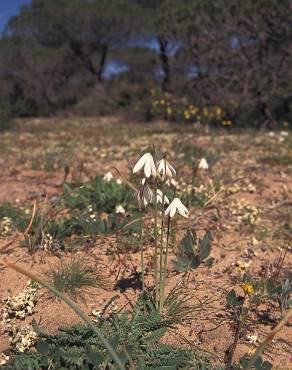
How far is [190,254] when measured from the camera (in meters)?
2.61

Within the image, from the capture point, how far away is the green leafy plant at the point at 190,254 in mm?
2562

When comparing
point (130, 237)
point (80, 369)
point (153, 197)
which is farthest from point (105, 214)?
point (80, 369)

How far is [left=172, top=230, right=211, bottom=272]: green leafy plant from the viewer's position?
2562 mm

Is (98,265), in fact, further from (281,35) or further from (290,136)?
(281,35)

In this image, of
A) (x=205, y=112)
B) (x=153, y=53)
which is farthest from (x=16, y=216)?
(x=153, y=53)

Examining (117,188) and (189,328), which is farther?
(117,188)

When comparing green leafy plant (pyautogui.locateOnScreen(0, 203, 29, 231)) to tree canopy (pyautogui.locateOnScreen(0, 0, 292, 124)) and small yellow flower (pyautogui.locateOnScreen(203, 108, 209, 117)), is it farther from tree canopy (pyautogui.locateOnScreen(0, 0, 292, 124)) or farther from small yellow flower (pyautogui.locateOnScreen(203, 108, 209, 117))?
tree canopy (pyautogui.locateOnScreen(0, 0, 292, 124))

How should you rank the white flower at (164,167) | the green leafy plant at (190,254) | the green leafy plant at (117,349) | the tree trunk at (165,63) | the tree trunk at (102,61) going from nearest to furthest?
the green leafy plant at (117,349), the white flower at (164,167), the green leafy plant at (190,254), the tree trunk at (165,63), the tree trunk at (102,61)

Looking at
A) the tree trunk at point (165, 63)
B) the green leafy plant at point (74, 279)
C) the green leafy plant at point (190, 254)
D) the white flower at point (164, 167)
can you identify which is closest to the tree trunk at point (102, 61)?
the tree trunk at point (165, 63)

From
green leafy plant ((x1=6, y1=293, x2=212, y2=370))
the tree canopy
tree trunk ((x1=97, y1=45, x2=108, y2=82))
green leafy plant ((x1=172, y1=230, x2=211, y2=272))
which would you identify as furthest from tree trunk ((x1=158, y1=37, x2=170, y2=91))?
green leafy plant ((x1=6, y1=293, x2=212, y2=370))

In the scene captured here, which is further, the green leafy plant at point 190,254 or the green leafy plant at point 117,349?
the green leafy plant at point 190,254

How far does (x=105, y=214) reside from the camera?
3549 mm

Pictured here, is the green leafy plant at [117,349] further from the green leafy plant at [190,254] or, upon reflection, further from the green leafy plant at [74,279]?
the green leafy plant at [190,254]

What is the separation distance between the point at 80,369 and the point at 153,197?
765 millimetres
